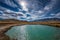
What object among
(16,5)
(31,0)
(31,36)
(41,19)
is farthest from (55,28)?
(16,5)

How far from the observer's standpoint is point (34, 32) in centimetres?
337

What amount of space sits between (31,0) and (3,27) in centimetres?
98

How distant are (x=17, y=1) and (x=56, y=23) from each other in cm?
112

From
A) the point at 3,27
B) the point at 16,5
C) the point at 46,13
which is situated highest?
the point at 16,5

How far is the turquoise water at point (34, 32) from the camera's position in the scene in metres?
3.32

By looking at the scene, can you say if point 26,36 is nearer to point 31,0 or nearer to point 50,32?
point 50,32

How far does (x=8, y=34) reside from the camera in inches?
132

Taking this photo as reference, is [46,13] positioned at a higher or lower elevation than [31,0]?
lower

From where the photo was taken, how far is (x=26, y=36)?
336 cm

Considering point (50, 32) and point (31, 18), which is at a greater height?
point (31, 18)

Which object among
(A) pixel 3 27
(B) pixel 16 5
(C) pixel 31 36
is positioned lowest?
(C) pixel 31 36

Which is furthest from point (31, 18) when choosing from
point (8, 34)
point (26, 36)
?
point (8, 34)

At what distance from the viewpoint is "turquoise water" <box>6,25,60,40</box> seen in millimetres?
3324

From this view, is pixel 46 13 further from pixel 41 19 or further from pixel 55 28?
pixel 55 28
